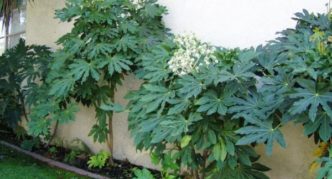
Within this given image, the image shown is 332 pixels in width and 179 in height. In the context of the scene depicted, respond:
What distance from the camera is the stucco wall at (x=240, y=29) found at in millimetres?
4125

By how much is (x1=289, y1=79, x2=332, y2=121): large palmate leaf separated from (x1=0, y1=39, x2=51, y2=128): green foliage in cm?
368

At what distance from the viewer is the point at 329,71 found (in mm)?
2992

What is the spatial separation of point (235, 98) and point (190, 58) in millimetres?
540

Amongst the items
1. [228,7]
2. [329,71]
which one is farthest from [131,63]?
[329,71]

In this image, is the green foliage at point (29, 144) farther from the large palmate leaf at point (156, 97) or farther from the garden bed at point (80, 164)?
the large palmate leaf at point (156, 97)

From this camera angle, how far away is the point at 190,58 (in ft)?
12.2

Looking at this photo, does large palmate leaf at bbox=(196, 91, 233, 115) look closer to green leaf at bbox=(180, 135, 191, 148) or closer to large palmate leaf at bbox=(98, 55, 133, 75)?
green leaf at bbox=(180, 135, 191, 148)

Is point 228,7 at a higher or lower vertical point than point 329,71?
higher

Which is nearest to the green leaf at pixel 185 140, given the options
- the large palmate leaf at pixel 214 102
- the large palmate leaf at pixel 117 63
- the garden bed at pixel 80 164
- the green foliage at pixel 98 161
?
the large palmate leaf at pixel 214 102

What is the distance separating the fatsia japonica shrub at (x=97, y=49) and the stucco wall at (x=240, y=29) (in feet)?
0.95

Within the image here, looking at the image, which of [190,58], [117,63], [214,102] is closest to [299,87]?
[214,102]

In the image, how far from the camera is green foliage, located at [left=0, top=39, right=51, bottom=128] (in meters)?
5.88

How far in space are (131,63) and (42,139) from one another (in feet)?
8.36

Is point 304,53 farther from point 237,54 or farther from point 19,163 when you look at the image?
point 19,163
